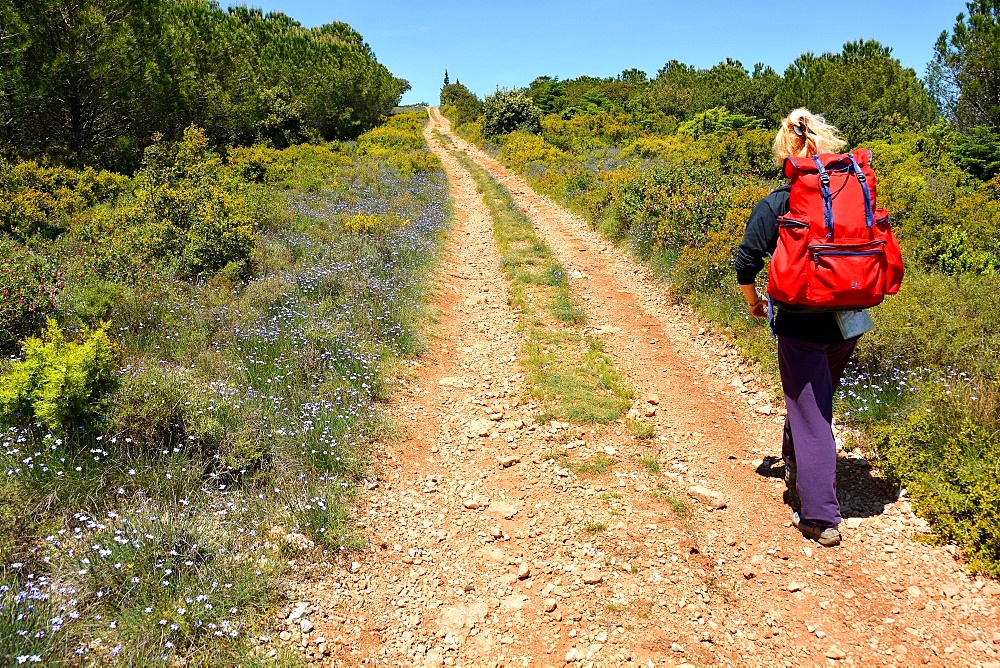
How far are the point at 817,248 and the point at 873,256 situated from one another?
1.03 feet

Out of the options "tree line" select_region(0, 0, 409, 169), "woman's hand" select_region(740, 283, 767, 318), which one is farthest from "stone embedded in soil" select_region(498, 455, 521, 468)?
"tree line" select_region(0, 0, 409, 169)

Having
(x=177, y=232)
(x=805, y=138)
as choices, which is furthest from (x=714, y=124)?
(x=805, y=138)

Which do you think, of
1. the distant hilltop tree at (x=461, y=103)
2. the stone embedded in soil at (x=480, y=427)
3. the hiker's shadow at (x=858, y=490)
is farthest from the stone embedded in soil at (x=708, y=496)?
the distant hilltop tree at (x=461, y=103)

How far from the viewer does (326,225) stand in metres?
11.6

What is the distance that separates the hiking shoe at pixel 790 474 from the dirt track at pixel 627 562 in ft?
0.43

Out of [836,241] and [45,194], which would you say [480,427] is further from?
[45,194]

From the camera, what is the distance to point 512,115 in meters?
33.0

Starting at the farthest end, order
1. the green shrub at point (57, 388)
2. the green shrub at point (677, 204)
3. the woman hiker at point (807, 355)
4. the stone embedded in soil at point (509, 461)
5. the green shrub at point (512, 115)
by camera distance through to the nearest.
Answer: the green shrub at point (512, 115), the green shrub at point (677, 204), the stone embedded in soil at point (509, 461), the green shrub at point (57, 388), the woman hiker at point (807, 355)

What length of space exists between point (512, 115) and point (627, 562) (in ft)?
106

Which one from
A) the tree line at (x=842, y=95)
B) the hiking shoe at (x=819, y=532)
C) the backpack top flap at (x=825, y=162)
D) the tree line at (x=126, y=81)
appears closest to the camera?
the backpack top flap at (x=825, y=162)

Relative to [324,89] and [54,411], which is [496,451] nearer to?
[54,411]

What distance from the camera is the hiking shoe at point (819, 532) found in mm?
3727

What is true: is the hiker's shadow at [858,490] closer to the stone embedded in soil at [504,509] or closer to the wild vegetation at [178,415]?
the stone embedded in soil at [504,509]

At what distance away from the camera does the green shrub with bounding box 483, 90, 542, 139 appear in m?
32.7
